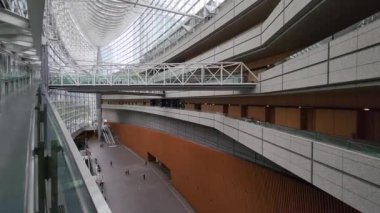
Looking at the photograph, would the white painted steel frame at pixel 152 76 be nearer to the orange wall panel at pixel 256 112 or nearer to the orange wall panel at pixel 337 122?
the orange wall panel at pixel 256 112

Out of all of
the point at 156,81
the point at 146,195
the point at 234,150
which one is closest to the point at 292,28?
the point at 234,150

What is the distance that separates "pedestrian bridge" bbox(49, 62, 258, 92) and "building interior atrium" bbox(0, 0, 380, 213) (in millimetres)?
102

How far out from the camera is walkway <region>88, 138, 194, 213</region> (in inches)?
903

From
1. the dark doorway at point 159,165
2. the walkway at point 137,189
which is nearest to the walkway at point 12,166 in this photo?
the walkway at point 137,189

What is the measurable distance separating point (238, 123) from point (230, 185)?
5057 mm

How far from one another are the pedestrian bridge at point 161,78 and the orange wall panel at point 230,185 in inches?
203

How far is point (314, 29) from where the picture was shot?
40.7 ft

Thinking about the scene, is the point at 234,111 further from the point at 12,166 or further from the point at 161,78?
the point at 12,166

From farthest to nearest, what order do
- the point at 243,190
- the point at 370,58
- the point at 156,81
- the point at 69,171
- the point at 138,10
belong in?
1. the point at 138,10
2. the point at 156,81
3. the point at 243,190
4. the point at 370,58
5. the point at 69,171

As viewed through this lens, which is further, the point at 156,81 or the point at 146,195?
the point at 146,195

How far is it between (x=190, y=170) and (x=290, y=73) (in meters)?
15.6

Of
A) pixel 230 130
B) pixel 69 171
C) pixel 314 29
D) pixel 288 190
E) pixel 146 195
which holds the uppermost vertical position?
pixel 314 29

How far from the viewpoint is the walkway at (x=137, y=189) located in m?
22.9

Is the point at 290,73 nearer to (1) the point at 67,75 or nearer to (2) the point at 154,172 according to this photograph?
(1) the point at 67,75
